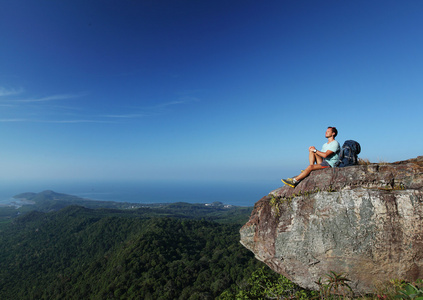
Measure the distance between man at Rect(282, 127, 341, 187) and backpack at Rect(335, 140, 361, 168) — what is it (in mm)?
196

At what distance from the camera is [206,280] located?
41.4m

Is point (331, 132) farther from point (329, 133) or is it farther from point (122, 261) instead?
point (122, 261)

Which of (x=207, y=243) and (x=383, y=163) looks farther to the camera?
(x=207, y=243)

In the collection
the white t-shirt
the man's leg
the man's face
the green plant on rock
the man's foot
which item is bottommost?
the green plant on rock

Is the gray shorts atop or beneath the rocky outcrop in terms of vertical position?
atop

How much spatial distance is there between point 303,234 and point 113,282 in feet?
169

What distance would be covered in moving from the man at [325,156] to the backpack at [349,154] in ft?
0.64

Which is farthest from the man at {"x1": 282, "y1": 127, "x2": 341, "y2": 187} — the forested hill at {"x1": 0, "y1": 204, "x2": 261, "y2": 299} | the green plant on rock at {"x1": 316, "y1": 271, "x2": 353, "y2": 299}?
the forested hill at {"x1": 0, "y1": 204, "x2": 261, "y2": 299}

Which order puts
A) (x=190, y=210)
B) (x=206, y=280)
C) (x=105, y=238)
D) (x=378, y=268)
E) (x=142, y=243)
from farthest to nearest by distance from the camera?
(x=190, y=210), (x=105, y=238), (x=142, y=243), (x=206, y=280), (x=378, y=268)

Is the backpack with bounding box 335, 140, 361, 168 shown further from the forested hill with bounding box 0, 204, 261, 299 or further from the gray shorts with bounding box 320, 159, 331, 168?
the forested hill with bounding box 0, 204, 261, 299

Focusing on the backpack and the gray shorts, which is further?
the gray shorts

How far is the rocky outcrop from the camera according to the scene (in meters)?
4.79

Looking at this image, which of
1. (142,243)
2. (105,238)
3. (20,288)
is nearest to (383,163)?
(142,243)

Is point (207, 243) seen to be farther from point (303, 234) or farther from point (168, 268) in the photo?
point (303, 234)
